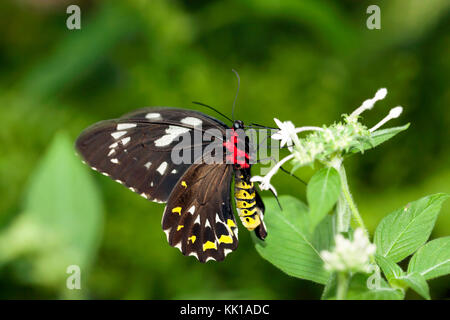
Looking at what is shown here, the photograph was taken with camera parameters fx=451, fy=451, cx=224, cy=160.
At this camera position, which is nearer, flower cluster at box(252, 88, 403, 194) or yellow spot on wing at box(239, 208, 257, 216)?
flower cluster at box(252, 88, 403, 194)

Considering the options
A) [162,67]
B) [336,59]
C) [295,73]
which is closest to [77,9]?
[162,67]

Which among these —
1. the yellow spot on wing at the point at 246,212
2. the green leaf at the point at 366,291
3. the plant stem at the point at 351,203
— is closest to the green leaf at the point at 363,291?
the green leaf at the point at 366,291

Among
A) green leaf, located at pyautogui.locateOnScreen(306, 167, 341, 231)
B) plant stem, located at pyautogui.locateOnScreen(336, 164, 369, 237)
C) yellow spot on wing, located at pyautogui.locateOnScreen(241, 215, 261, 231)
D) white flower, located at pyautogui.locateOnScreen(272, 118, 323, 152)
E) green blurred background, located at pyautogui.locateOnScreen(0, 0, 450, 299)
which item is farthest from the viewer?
green blurred background, located at pyautogui.locateOnScreen(0, 0, 450, 299)

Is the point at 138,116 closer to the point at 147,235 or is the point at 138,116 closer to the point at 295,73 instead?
the point at 147,235

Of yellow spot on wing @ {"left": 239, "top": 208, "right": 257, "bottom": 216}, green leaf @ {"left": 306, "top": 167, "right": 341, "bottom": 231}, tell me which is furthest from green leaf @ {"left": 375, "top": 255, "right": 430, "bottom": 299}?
yellow spot on wing @ {"left": 239, "top": 208, "right": 257, "bottom": 216}

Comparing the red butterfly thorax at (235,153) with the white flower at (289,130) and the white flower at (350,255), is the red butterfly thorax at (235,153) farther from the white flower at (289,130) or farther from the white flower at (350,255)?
the white flower at (350,255)

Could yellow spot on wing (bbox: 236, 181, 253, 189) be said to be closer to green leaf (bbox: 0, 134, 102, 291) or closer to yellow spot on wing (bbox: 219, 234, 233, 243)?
yellow spot on wing (bbox: 219, 234, 233, 243)

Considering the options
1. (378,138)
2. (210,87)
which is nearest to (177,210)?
(378,138)
